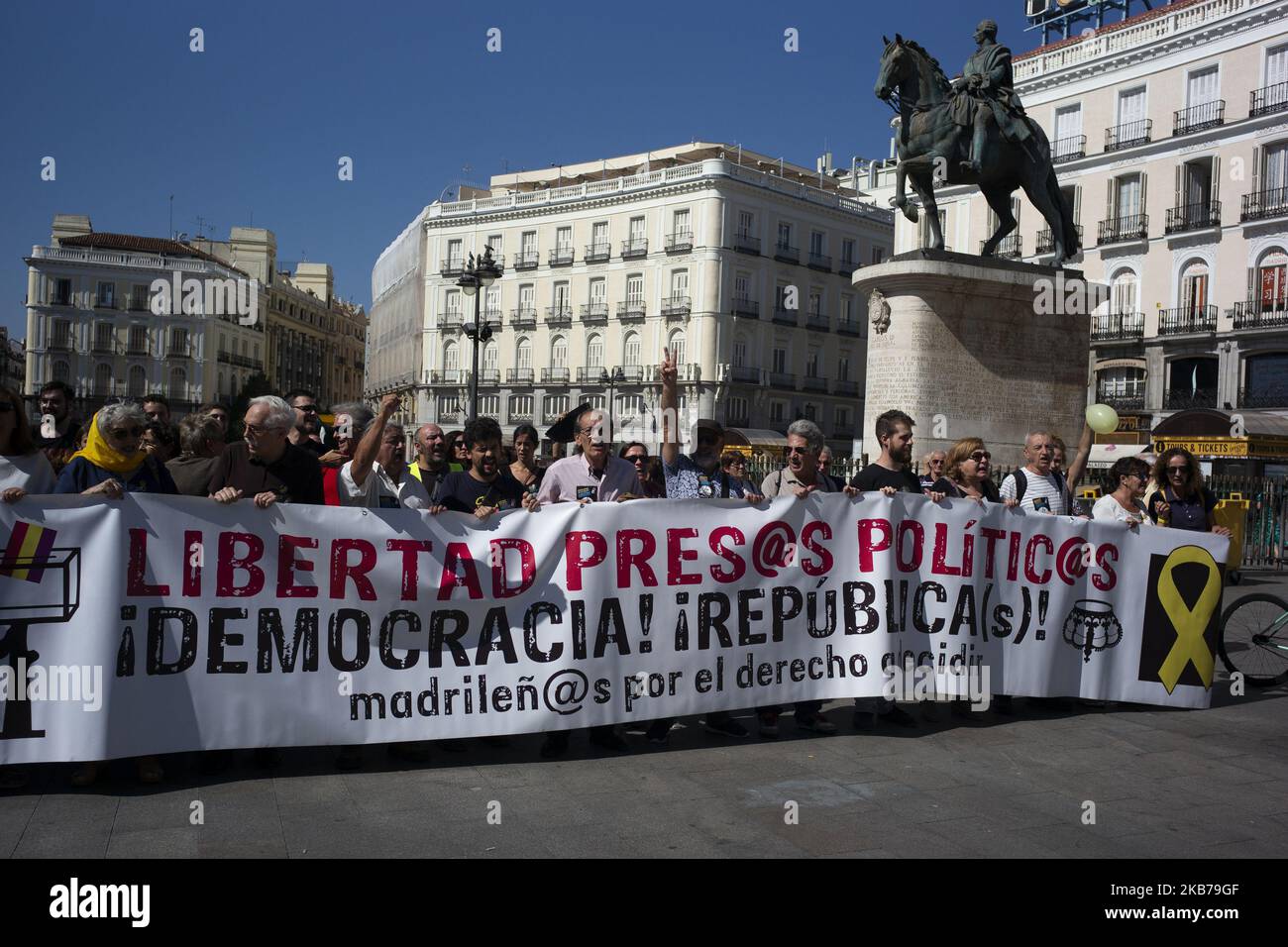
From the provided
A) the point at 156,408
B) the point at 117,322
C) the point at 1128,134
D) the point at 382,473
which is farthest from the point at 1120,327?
the point at 117,322

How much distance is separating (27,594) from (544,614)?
2456 mm

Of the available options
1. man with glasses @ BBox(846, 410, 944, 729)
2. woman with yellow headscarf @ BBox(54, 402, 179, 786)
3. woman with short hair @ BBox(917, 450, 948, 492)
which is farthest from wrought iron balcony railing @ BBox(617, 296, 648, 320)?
woman with yellow headscarf @ BBox(54, 402, 179, 786)

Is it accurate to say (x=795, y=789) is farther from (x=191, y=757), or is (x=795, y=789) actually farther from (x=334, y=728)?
(x=191, y=757)

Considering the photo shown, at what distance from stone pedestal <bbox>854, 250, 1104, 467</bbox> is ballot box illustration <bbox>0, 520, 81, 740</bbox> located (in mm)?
11719

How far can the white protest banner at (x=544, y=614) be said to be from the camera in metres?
5.23

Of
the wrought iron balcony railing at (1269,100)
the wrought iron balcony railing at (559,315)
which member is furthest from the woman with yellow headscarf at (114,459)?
the wrought iron balcony railing at (559,315)

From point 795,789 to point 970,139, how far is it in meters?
12.2

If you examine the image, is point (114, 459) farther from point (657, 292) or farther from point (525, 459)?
point (657, 292)

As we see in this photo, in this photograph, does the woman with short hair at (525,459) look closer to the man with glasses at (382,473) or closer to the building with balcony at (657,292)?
the man with glasses at (382,473)

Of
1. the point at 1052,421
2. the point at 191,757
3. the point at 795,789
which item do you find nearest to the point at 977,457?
the point at 795,789

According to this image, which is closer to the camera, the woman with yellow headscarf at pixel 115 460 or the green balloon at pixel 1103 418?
the woman with yellow headscarf at pixel 115 460

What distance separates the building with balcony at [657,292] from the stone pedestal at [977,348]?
1525 inches


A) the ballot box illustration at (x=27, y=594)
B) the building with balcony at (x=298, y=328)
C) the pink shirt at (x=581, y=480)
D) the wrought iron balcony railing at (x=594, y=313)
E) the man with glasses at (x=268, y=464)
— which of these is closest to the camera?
the ballot box illustration at (x=27, y=594)
